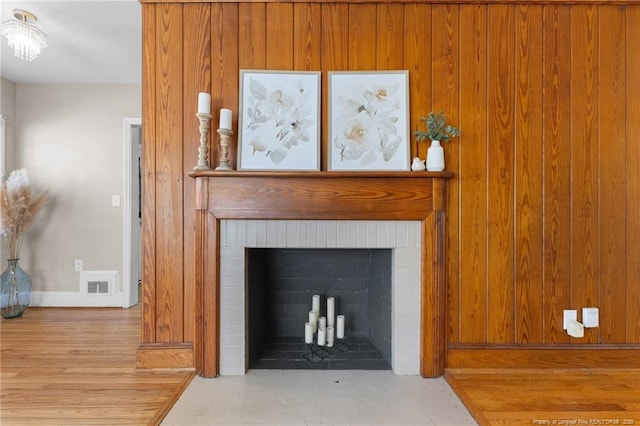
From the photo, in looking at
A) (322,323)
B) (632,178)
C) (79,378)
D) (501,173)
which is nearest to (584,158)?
(632,178)

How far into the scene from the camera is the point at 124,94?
10.4ft

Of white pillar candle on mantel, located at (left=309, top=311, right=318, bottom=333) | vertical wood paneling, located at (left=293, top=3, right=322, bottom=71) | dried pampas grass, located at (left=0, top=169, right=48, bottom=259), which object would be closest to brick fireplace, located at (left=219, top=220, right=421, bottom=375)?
white pillar candle on mantel, located at (left=309, top=311, right=318, bottom=333)

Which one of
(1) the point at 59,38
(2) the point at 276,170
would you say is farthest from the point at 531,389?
(1) the point at 59,38

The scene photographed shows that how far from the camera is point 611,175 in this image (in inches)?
77.1

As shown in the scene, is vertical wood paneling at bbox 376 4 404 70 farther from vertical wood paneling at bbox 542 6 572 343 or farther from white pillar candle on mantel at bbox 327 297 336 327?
white pillar candle on mantel at bbox 327 297 336 327

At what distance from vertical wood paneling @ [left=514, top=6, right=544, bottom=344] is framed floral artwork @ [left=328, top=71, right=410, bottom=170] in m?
0.67

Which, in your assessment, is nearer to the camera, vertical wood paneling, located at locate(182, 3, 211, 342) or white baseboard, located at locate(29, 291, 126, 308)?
vertical wood paneling, located at locate(182, 3, 211, 342)

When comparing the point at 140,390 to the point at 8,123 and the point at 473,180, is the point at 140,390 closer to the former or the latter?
the point at 473,180

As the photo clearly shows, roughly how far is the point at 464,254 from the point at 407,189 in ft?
1.70

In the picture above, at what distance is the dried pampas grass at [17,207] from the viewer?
2.81 metres

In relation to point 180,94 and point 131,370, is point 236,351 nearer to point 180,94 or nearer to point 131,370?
point 131,370

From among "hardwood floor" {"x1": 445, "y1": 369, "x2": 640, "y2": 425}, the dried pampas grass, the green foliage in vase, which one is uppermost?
the green foliage in vase

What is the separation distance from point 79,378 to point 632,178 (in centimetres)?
331

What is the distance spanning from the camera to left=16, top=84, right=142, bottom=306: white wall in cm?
314
